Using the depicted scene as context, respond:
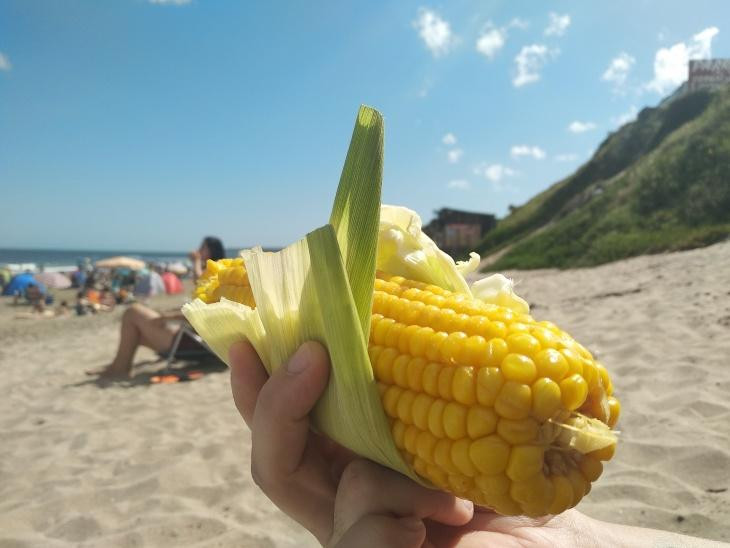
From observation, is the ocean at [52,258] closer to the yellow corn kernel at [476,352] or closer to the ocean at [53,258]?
the ocean at [53,258]

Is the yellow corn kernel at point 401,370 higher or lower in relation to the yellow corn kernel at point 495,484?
higher

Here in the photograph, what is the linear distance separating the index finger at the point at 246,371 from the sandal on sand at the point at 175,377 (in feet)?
17.3

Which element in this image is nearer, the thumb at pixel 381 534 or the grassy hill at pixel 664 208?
the thumb at pixel 381 534

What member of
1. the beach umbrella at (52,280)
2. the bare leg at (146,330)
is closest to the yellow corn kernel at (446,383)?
the bare leg at (146,330)

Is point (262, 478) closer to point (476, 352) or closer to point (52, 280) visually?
point (476, 352)

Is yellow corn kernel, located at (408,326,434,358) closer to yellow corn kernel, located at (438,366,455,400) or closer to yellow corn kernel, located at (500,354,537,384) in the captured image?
yellow corn kernel, located at (438,366,455,400)

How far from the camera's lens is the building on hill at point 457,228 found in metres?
36.8

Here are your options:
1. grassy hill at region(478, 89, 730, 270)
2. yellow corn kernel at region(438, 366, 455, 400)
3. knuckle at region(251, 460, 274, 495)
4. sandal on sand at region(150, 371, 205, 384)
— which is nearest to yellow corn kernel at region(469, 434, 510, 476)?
yellow corn kernel at region(438, 366, 455, 400)

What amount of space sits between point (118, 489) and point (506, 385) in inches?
129

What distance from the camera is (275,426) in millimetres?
1296

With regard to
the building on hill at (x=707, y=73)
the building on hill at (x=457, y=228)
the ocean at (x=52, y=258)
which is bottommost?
the ocean at (x=52, y=258)

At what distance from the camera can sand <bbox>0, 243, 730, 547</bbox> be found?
2.69 m

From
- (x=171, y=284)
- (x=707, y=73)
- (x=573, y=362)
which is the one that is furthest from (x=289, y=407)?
(x=707, y=73)

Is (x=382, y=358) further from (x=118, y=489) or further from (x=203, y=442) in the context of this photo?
(x=203, y=442)
